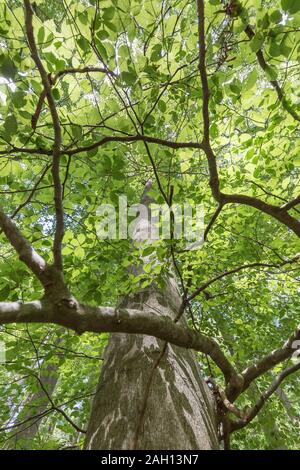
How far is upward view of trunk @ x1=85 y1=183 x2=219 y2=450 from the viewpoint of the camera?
1.17 m

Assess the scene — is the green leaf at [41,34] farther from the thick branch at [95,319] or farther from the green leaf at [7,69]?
the thick branch at [95,319]

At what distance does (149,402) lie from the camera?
51.6 inches

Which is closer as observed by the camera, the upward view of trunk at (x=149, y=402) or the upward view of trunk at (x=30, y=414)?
the upward view of trunk at (x=149, y=402)

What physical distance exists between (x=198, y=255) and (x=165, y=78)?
1957 mm

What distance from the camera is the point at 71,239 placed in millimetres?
2080

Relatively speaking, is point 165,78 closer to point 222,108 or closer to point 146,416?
point 222,108

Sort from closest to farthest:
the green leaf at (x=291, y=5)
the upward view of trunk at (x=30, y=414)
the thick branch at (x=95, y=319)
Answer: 1. the thick branch at (x=95, y=319)
2. the green leaf at (x=291, y=5)
3. the upward view of trunk at (x=30, y=414)

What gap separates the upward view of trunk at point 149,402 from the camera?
1.17m

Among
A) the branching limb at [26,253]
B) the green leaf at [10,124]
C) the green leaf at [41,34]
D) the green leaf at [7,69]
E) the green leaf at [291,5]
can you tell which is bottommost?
the branching limb at [26,253]

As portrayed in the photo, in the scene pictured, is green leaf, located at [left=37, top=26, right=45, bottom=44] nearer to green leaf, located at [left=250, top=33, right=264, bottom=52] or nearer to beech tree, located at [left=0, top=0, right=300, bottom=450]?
beech tree, located at [left=0, top=0, right=300, bottom=450]

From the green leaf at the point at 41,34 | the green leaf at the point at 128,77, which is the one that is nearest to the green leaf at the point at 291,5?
the green leaf at the point at 128,77

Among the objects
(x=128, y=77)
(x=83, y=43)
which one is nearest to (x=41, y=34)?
(x=83, y=43)

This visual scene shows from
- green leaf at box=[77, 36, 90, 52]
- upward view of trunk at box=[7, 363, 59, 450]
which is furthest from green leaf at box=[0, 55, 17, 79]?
upward view of trunk at box=[7, 363, 59, 450]

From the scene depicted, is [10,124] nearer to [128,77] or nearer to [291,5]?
[128,77]
